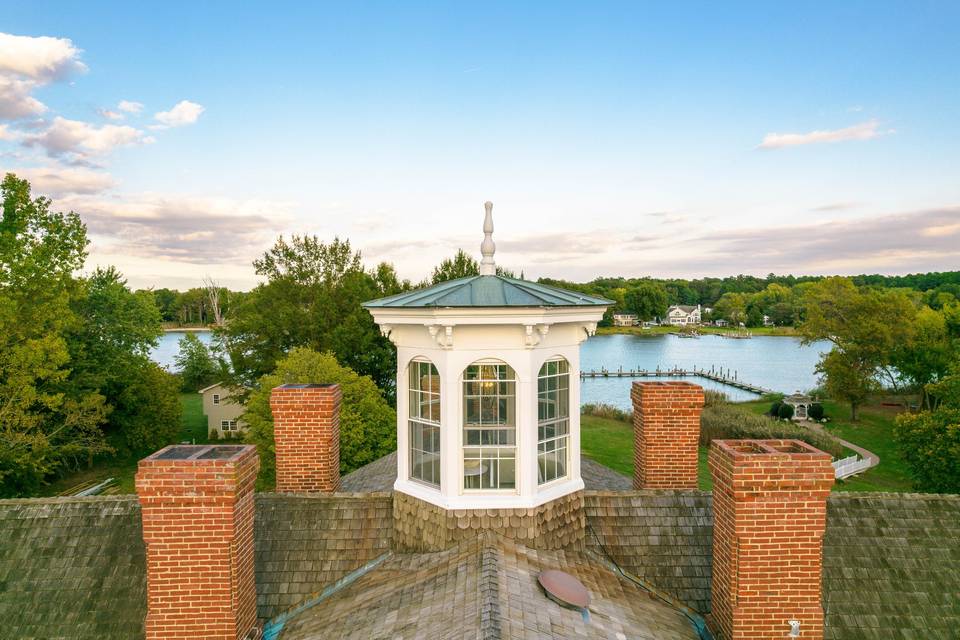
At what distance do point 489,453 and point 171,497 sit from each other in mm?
3218

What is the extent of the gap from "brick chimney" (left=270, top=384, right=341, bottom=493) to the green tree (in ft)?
66.6

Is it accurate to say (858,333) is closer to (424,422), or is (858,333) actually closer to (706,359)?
(424,422)

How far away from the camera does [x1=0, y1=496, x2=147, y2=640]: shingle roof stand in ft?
18.2

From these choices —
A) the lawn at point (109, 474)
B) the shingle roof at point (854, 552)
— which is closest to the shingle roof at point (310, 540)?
the shingle roof at point (854, 552)

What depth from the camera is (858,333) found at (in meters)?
41.0

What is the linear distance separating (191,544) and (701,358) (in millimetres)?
98469

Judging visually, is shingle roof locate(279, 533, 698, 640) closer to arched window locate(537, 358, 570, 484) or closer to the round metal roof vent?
the round metal roof vent

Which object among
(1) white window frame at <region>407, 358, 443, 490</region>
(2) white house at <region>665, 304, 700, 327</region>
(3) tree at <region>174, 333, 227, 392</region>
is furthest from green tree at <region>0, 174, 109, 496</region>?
(2) white house at <region>665, 304, 700, 327</region>

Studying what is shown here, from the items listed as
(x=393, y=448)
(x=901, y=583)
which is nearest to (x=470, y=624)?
(x=901, y=583)

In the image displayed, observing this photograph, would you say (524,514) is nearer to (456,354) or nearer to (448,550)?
(448,550)

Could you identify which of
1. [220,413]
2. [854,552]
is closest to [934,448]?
[854,552]

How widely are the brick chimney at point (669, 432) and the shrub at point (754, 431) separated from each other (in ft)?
82.9

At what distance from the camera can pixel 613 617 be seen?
16.5ft

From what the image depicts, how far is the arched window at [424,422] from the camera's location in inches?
251
